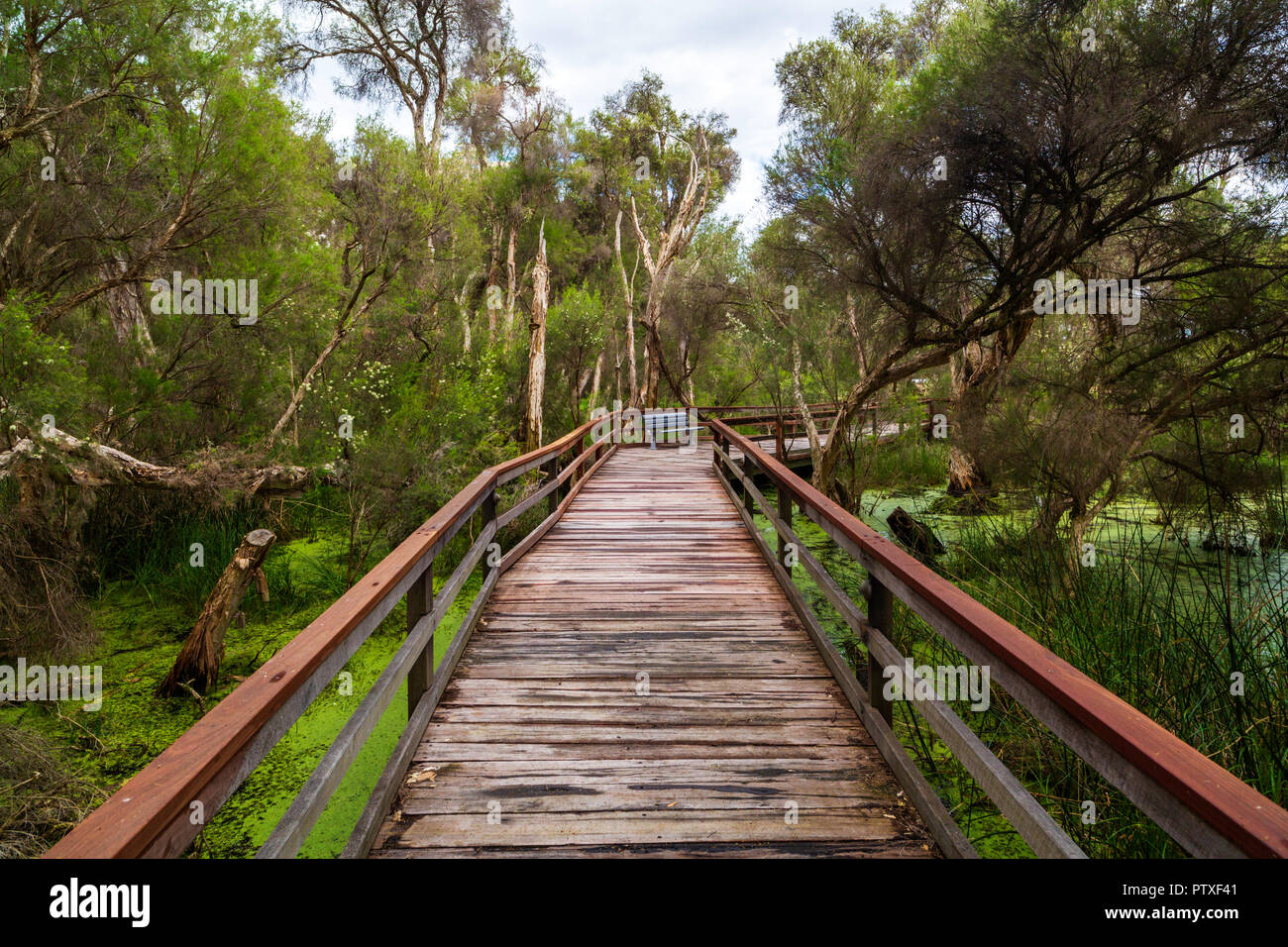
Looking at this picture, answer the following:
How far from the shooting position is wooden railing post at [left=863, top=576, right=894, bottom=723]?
2.53 meters

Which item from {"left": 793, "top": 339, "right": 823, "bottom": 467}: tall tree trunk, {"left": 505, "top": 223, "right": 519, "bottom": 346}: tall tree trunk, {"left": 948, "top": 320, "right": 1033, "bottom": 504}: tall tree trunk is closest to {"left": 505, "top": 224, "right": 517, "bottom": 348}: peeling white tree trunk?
{"left": 505, "top": 223, "right": 519, "bottom": 346}: tall tree trunk

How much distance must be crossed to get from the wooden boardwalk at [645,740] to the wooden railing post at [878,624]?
161 millimetres

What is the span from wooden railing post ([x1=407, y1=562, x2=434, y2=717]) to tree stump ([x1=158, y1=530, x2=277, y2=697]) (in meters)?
3.21

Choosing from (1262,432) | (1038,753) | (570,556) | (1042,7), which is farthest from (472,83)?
(1038,753)

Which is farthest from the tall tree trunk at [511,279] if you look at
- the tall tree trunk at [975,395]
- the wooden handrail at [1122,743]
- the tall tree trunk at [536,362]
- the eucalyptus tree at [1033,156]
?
the wooden handrail at [1122,743]

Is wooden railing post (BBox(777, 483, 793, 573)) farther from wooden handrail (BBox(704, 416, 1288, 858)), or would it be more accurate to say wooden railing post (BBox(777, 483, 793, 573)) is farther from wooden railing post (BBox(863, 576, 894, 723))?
wooden handrail (BBox(704, 416, 1288, 858))

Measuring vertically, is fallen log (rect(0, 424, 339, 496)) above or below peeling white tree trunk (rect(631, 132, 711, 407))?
below

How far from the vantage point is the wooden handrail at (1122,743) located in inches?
38.7

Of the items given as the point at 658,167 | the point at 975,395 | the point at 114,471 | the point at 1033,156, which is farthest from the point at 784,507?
the point at 658,167

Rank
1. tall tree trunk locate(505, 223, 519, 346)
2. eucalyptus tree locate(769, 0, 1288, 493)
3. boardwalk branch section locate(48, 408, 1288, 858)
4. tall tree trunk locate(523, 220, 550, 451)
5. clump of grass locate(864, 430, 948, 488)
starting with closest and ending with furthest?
boardwalk branch section locate(48, 408, 1288, 858) → eucalyptus tree locate(769, 0, 1288, 493) → tall tree trunk locate(523, 220, 550, 451) → clump of grass locate(864, 430, 948, 488) → tall tree trunk locate(505, 223, 519, 346)

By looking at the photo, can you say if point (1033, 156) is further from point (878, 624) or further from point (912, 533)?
point (878, 624)

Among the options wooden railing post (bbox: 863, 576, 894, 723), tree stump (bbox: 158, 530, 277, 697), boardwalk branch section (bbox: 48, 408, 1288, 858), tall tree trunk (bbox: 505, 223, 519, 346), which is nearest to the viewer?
boardwalk branch section (bbox: 48, 408, 1288, 858)

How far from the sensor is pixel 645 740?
266 centimetres

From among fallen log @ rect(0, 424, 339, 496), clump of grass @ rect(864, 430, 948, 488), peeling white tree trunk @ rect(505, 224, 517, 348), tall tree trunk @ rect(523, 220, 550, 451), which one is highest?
peeling white tree trunk @ rect(505, 224, 517, 348)
